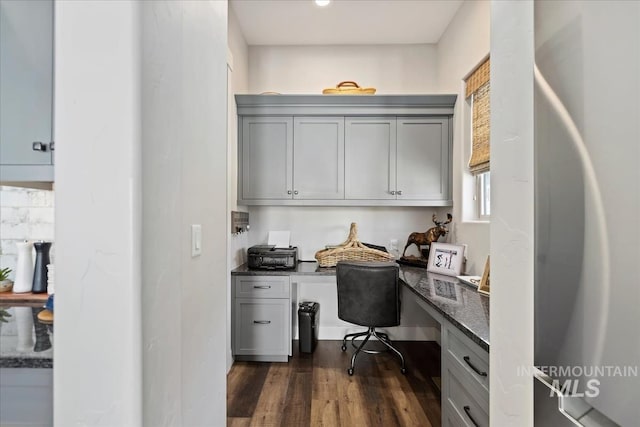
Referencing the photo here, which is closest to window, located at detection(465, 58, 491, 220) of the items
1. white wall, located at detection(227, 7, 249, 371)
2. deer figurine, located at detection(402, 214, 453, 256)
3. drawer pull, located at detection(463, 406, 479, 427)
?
deer figurine, located at detection(402, 214, 453, 256)

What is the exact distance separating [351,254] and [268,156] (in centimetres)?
128

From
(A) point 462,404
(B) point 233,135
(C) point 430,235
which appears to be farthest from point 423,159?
(A) point 462,404

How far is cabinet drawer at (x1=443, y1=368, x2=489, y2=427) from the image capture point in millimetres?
1304

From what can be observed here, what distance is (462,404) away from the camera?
4.83 feet

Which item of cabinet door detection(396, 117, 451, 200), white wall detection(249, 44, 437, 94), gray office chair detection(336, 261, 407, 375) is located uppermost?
white wall detection(249, 44, 437, 94)

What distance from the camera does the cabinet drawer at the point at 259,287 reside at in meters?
2.85

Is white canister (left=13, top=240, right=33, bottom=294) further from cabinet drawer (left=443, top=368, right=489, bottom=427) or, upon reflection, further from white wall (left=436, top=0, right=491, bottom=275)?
white wall (left=436, top=0, right=491, bottom=275)

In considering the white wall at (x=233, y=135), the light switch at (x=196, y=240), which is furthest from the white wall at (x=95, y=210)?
the white wall at (x=233, y=135)

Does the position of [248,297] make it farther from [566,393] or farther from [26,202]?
[566,393]

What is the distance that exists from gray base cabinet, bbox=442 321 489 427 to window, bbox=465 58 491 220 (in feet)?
4.55

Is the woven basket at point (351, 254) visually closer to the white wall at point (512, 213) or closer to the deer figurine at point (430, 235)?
the deer figurine at point (430, 235)

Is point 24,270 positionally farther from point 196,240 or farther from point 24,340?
point 196,240

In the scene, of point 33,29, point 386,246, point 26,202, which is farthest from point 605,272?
point 386,246

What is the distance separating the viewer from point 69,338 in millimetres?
709
